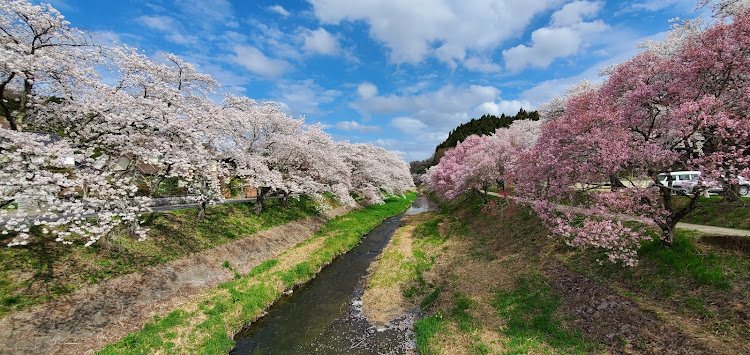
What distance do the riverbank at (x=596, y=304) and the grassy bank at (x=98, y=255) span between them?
12.5 meters

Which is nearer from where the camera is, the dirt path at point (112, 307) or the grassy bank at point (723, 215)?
the dirt path at point (112, 307)

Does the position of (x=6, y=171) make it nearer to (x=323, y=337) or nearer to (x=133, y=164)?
(x=133, y=164)

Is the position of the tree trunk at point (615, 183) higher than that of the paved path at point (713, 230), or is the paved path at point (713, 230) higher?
the tree trunk at point (615, 183)

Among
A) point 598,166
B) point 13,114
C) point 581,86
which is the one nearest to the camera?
point 598,166

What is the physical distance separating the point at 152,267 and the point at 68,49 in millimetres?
11043

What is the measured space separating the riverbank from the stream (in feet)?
3.97

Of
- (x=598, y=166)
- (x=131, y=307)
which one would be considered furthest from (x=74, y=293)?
(x=598, y=166)

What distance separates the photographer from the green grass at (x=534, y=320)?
Answer: 1075 centimetres

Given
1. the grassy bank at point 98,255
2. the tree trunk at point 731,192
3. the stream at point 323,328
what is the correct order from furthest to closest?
1. the stream at point 323,328
2. the grassy bank at point 98,255
3. the tree trunk at point 731,192

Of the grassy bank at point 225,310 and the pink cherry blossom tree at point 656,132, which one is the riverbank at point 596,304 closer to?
the pink cherry blossom tree at point 656,132

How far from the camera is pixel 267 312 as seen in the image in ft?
52.9

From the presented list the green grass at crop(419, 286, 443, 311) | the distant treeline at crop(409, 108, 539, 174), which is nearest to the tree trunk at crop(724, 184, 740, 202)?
the green grass at crop(419, 286, 443, 311)

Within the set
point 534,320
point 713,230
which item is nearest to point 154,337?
point 534,320

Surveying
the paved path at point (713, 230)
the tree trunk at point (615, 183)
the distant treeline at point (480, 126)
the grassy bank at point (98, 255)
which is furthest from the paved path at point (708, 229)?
the distant treeline at point (480, 126)
